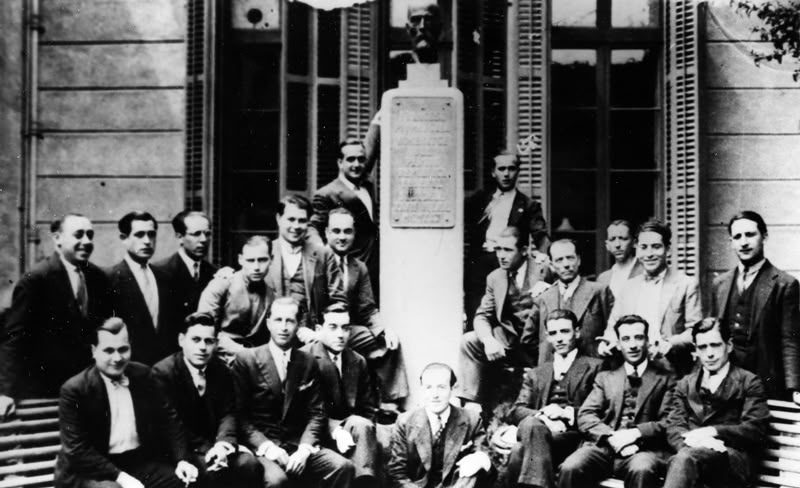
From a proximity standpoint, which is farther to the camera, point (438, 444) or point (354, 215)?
point (354, 215)

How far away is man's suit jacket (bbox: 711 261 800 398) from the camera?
6.73 metres

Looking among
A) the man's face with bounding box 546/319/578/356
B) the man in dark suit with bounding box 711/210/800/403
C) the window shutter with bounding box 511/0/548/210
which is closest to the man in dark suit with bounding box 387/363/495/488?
the man's face with bounding box 546/319/578/356

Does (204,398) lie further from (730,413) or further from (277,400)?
(730,413)

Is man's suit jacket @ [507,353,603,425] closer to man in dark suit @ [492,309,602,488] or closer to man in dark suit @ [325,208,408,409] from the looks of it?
man in dark suit @ [492,309,602,488]

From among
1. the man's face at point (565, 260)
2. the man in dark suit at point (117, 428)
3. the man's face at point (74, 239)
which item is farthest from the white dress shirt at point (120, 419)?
the man's face at point (565, 260)

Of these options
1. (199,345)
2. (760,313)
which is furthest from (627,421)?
(199,345)

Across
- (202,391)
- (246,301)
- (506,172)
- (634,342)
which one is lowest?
(202,391)

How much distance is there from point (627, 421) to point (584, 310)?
953mm

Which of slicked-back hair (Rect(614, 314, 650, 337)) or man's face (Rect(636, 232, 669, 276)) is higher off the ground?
man's face (Rect(636, 232, 669, 276))

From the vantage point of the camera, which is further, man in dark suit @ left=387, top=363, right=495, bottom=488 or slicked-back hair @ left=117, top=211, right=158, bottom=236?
slicked-back hair @ left=117, top=211, right=158, bottom=236

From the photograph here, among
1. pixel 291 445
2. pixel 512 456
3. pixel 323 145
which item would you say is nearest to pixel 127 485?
pixel 291 445

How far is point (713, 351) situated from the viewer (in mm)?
6465

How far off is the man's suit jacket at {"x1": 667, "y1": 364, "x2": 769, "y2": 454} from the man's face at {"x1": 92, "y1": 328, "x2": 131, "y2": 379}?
3.65 m

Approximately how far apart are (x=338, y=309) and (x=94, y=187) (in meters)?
3.05
